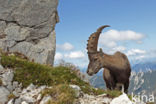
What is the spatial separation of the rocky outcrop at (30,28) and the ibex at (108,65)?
396 inches

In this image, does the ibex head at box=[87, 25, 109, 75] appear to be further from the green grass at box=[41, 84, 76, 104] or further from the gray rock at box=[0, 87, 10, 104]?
the gray rock at box=[0, 87, 10, 104]

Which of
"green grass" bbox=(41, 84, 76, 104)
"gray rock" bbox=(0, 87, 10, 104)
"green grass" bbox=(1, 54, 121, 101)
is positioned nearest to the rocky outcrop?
"green grass" bbox=(1, 54, 121, 101)

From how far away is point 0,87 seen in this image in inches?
322

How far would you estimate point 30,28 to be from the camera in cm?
2116

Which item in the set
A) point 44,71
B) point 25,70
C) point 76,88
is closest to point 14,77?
point 25,70

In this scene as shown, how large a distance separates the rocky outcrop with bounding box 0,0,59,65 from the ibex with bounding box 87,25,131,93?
10.1m

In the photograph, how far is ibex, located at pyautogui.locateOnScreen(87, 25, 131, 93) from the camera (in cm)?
1045

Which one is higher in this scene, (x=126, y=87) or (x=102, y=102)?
(x=102, y=102)

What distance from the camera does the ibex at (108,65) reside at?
10.4 meters

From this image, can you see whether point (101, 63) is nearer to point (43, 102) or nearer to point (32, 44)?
point (43, 102)

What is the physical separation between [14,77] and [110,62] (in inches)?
199

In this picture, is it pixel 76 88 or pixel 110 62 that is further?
pixel 110 62

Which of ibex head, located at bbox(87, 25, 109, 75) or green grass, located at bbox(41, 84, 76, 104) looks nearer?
green grass, located at bbox(41, 84, 76, 104)

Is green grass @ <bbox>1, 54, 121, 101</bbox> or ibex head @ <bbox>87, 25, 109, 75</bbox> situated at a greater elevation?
ibex head @ <bbox>87, 25, 109, 75</bbox>
